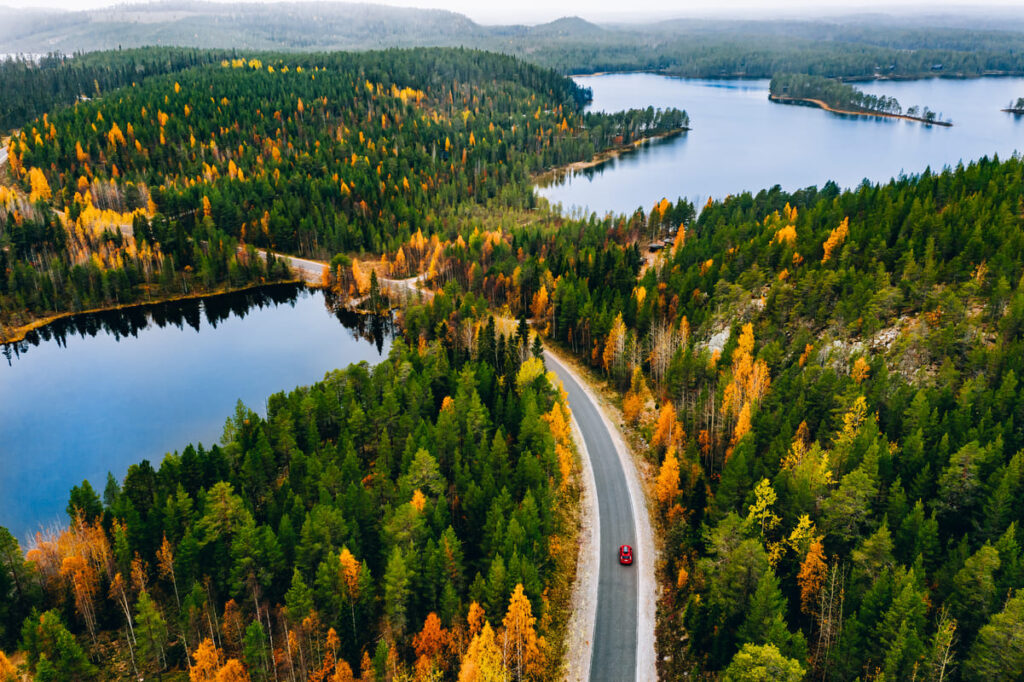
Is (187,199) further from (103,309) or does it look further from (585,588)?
(585,588)

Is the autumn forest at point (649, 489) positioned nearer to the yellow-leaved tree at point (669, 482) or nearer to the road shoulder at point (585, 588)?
the yellow-leaved tree at point (669, 482)

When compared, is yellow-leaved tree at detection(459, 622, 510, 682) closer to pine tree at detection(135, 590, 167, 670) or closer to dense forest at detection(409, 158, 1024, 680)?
dense forest at detection(409, 158, 1024, 680)

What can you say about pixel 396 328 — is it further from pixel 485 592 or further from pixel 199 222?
pixel 485 592

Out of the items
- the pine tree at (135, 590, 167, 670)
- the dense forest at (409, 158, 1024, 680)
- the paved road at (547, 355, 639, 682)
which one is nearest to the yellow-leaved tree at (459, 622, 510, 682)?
the paved road at (547, 355, 639, 682)

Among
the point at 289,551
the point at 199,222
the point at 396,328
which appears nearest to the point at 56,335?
the point at 199,222

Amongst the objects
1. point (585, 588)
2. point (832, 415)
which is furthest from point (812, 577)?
point (832, 415)

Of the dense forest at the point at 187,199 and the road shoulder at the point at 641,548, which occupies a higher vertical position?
the dense forest at the point at 187,199

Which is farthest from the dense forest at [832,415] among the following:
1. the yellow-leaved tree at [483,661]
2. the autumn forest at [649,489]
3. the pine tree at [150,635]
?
the pine tree at [150,635]
